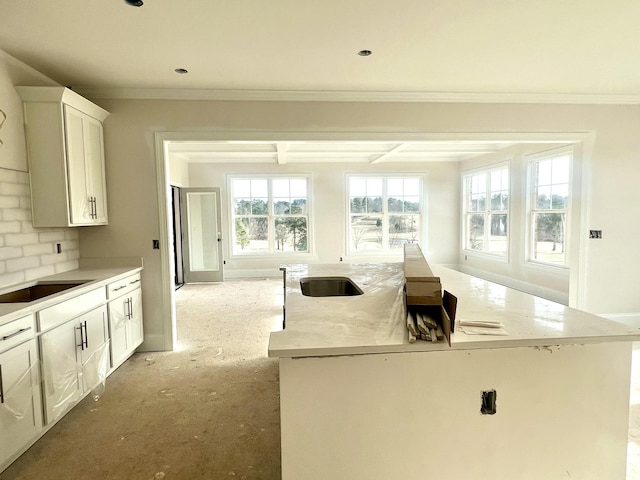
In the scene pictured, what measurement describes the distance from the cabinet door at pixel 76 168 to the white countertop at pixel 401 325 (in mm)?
2027

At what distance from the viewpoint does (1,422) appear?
69.3 inches

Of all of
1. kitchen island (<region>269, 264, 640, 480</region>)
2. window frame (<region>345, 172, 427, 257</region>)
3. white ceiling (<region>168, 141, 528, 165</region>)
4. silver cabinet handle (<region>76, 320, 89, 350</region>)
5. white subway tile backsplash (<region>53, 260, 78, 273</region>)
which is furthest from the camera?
window frame (<region>345, 172, 427, 257</region>)

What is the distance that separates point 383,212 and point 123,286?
580 cm

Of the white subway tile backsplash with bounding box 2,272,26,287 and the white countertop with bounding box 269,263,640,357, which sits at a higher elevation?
the white subway tile backsplash with bounding box 2,272,26,287

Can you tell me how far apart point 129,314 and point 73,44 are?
2.16 m

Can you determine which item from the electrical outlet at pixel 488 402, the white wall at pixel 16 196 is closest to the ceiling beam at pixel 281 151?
the white wall at pixel 16 196

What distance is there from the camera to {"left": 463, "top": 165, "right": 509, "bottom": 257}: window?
6410mm

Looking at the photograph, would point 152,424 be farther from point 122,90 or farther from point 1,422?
point 122,90

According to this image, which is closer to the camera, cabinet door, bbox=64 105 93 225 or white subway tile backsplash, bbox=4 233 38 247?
white subway tile backsplash, bbox=4 233 38 247

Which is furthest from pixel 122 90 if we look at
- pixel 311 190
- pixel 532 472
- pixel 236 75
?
pixel 311 190

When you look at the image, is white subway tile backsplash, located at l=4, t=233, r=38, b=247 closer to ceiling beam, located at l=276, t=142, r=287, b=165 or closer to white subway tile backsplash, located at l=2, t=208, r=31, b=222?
white subway tile backsplash, located at l=2, t=208, r=31, b=222

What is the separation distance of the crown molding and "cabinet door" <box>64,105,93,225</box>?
54 centimetres

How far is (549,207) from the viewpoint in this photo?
5359mm

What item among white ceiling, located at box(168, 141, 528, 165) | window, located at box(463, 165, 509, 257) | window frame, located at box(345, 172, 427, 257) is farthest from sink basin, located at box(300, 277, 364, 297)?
window frame, located at box(345, 172, 427, 257)
